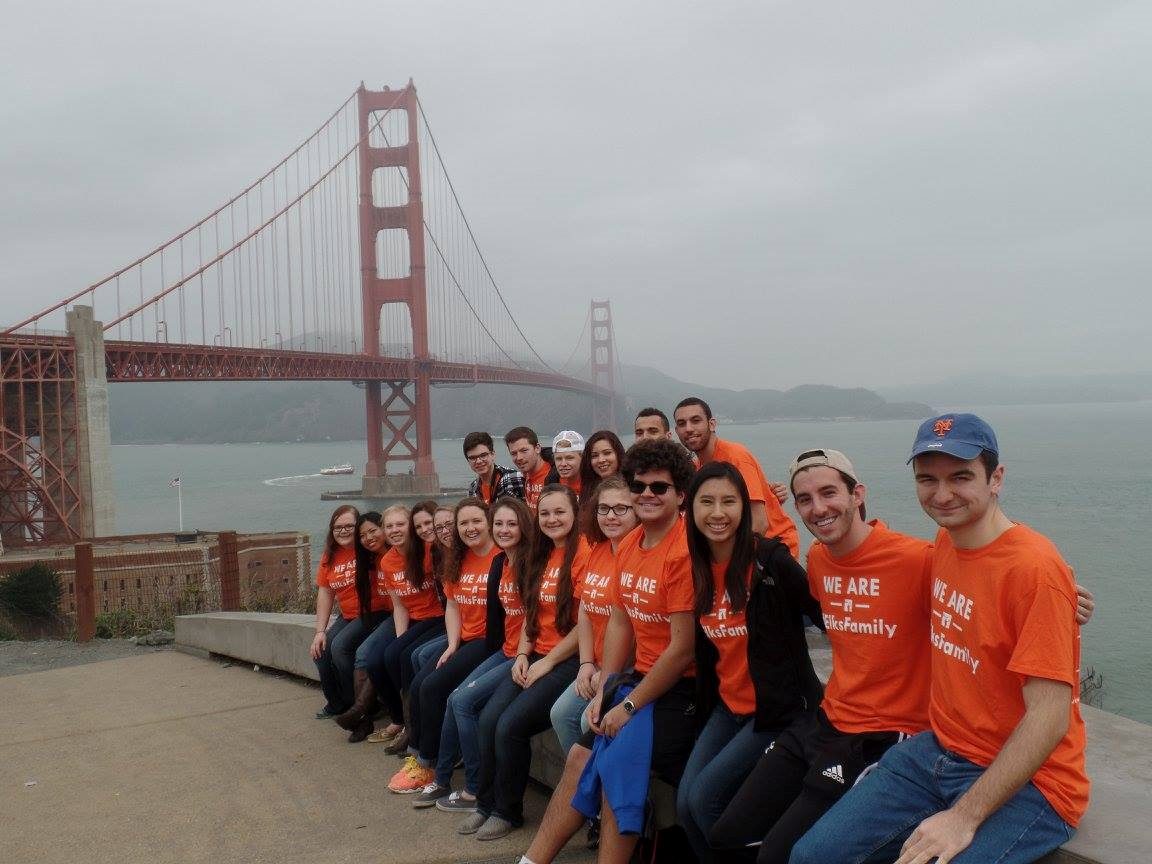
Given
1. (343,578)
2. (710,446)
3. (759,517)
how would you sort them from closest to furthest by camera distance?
(759,517)
(710,446)
(343,578)

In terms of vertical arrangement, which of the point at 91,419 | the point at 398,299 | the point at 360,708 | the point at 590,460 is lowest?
the point at 360,708

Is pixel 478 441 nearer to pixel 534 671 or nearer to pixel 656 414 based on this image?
pixel 656 414

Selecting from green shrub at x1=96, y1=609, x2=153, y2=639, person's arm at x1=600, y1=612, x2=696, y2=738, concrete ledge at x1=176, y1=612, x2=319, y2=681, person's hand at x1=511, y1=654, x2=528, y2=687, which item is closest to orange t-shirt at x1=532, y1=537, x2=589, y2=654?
person's hand at x1=511, y1=654, x2=528, y2=687

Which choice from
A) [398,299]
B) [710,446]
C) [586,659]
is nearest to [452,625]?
[586,659]

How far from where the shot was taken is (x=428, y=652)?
3.84m

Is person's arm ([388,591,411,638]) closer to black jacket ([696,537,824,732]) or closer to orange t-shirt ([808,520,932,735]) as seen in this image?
black jacket ([696,537,824,732])

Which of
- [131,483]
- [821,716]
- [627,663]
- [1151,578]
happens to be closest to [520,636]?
[627,663]

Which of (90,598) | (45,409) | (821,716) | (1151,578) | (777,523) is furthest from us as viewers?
(45,409)

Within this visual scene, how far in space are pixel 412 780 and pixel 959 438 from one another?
246 cm

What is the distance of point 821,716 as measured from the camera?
2340mm

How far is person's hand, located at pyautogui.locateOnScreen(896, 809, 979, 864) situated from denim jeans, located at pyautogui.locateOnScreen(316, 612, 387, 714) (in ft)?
9.87

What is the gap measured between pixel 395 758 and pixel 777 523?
1.79 m

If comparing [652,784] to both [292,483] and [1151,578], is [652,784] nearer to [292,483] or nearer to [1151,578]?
[1151,578]

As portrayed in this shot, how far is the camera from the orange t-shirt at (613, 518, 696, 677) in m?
2.73
